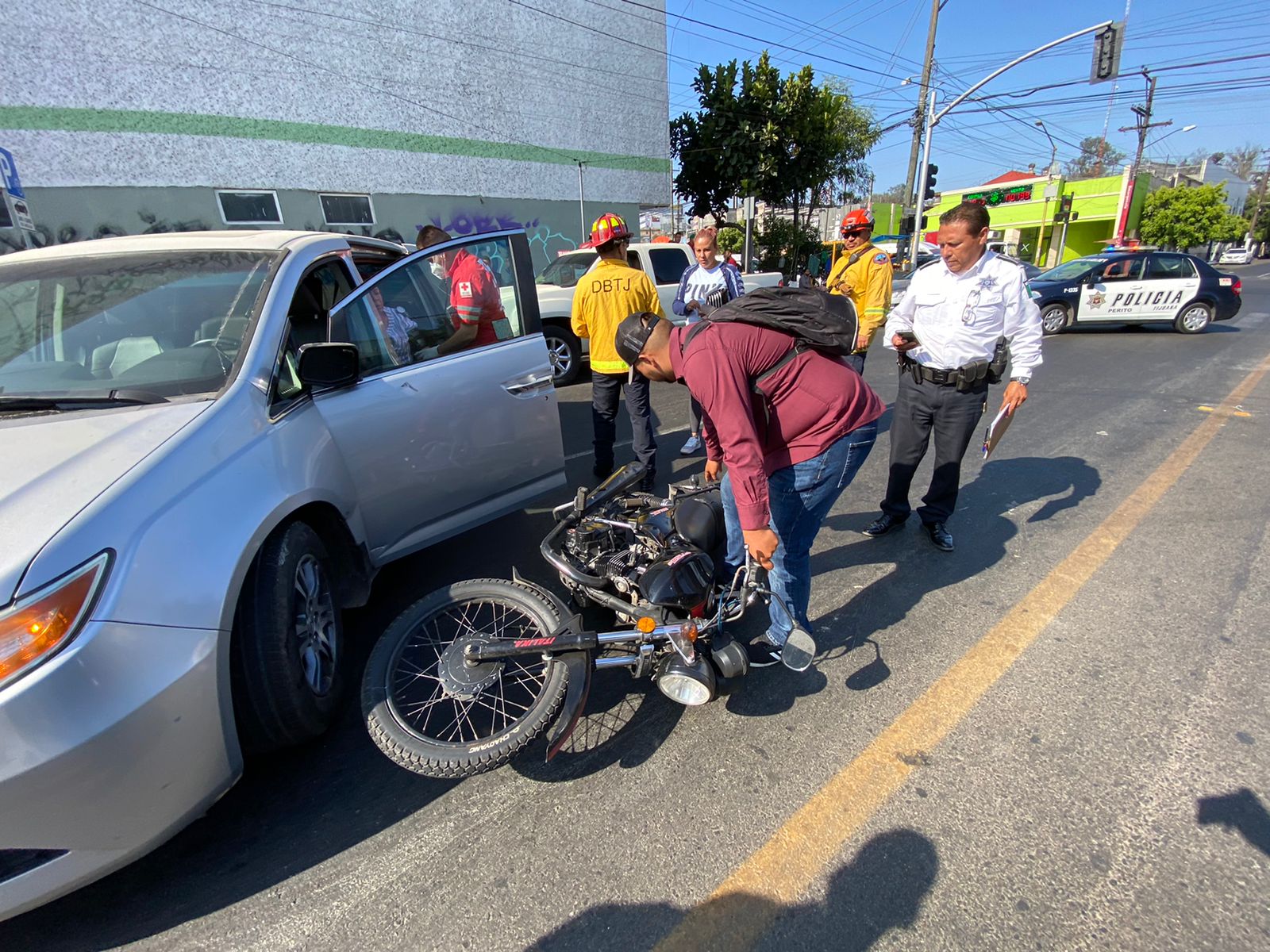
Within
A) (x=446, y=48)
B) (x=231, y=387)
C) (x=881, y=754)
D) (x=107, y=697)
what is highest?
(x=446, y=48)

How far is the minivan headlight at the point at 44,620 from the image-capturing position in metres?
1.33

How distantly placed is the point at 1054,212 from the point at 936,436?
40.1m

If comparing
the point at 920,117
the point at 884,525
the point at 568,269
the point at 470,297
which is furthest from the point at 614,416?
the point at 920,117

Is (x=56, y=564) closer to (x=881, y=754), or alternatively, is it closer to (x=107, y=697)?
(x=107, y=697)

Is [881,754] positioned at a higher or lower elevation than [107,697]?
lower

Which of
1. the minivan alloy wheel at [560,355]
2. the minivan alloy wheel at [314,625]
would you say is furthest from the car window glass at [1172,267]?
the minivan alloy wheel at [314,625]

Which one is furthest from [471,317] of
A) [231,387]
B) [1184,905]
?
[1184,905]

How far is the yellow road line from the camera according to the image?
1.64m

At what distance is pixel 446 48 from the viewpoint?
15008 millimetres

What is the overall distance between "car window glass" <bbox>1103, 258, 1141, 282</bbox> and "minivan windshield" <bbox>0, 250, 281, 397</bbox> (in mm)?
13677

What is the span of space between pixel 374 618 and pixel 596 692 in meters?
1.28

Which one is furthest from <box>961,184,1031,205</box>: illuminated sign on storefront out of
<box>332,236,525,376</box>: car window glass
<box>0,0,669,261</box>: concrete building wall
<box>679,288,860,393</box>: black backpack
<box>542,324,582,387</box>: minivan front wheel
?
<box>679,288,860,393</box>: black backpack

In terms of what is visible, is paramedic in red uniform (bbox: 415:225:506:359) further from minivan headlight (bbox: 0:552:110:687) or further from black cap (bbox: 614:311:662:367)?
minivan headlight (bbox: 0:552:110:687)

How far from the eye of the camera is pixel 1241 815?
6.11 ft
